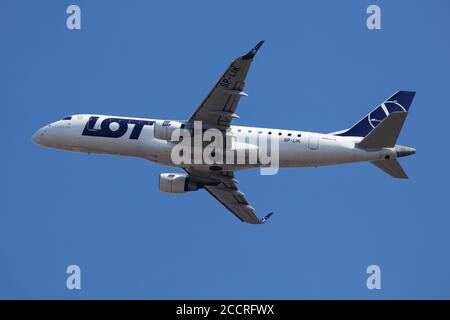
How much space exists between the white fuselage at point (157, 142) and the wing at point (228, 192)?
101 inches

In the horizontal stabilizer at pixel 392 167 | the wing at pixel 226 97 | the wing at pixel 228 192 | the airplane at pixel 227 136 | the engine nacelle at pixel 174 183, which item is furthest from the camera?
the wing at pixel 228 192

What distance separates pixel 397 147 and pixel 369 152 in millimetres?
1685

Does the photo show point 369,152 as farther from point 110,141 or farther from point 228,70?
point 110,141

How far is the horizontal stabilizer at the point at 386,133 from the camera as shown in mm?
46906

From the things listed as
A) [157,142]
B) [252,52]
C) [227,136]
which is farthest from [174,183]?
[252,52]

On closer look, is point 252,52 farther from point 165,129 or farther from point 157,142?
point 157,142

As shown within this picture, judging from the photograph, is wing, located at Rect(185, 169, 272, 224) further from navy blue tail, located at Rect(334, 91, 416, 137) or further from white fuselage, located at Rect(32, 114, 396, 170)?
navy blue tail, located at Rect(334, 91, 416, 137)

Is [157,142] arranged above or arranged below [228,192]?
above

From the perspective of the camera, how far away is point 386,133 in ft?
157

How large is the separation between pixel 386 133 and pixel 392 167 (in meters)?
2.68

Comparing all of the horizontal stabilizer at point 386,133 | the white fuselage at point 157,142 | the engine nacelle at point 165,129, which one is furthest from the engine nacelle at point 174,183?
the horizontal stabilizer at point 386,133

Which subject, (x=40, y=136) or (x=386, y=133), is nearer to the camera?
(x=386, y=133)

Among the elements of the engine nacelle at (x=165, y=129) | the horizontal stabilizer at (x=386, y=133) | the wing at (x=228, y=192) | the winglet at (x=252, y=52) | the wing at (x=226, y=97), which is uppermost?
the winglet at (x=252, y=52)

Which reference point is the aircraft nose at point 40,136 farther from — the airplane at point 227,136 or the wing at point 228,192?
the wing at point 228,192
